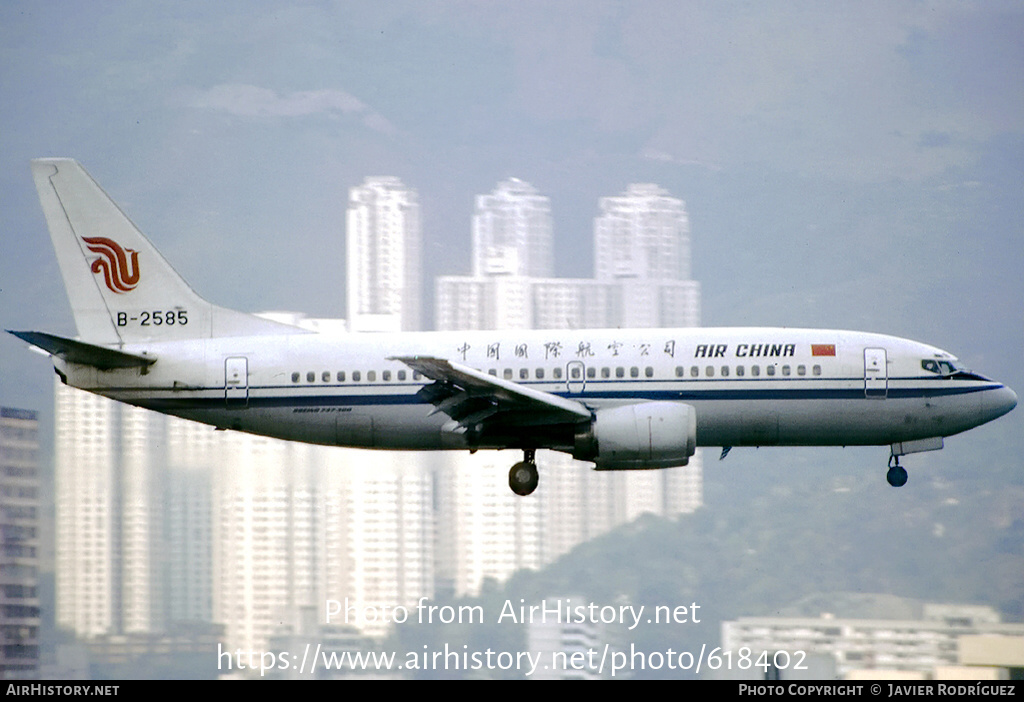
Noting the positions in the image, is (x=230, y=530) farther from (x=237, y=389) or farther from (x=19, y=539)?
(x=237, y=389)

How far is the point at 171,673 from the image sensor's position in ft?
138

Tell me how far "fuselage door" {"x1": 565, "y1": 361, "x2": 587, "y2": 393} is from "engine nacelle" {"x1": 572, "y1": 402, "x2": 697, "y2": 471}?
0.91 metres

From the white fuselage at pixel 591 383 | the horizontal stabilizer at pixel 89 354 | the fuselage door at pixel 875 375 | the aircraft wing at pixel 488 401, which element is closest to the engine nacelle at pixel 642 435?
the aircraft wing at pixel 488 401

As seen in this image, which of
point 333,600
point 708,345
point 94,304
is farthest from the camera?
point 333,600

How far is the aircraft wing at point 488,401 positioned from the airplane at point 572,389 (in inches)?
2.3

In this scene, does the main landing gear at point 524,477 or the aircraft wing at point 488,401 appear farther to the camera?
the main landing gear at point 524,477

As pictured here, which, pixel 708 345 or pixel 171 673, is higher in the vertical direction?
pixel 708 345

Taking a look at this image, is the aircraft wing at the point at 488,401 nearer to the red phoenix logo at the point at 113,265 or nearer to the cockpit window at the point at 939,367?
the cockpit window at the point at 939,367

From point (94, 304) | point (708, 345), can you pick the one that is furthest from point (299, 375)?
point (708, 345)

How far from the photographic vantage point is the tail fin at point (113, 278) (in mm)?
34594

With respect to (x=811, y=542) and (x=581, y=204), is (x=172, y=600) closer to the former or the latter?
(x=811, y=542)

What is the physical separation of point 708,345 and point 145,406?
13.2m

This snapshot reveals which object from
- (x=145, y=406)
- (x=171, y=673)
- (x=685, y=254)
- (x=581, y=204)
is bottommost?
(x=171, y=673)

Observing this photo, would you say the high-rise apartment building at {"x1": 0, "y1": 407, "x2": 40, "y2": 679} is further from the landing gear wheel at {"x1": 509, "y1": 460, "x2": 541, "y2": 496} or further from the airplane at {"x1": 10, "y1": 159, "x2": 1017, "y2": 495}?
the landing gear wheel at {"x1": 509, "y1": 460, "x2": 541, "y2": 496}
